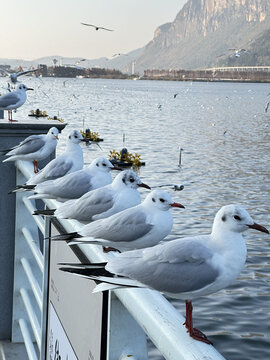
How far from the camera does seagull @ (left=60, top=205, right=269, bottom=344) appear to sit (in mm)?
2613

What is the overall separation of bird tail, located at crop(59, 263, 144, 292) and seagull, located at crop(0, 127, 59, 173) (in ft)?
9.32

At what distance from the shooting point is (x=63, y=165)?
5.73 meters

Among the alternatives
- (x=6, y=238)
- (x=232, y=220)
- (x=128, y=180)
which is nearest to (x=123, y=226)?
(x=128, y=180)

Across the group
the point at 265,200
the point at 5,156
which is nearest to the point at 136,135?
the point at 265,200

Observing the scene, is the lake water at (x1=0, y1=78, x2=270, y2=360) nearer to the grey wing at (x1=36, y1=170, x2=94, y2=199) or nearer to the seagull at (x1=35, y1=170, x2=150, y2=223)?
the grey wing at (x1=36, y1=170, x2=94, y2=199)

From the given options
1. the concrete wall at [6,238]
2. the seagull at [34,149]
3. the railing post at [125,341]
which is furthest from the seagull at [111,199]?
the concrete wall at [6,238]

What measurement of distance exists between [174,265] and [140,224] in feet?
2.42

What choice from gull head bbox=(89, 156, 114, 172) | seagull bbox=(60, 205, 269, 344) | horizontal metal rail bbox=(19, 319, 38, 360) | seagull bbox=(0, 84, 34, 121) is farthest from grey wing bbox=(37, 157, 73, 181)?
seagull bbox=(0, 84, 34, 121)

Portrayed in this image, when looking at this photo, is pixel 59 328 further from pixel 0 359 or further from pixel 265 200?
pixel 265 200

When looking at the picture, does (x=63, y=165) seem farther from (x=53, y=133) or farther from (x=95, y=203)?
(x=53, y=133)

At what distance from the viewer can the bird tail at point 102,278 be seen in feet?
7.84

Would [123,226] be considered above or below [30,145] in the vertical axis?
below

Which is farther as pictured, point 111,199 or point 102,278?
point 111,199

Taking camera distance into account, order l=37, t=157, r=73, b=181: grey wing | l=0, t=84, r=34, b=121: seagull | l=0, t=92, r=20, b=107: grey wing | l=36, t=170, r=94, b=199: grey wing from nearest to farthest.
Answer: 1. l=36, t=170, r=94, b=199: grey wing
2. l=37, t=157, r=73, b=181: grey wing
3. l=0, t=84, r=34, b=121: seagull
4. l=0, t=92, r=20, b=107: grey wing
